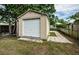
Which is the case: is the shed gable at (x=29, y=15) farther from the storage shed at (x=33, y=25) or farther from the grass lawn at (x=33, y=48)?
the grass lawn at (x=33, y=48)

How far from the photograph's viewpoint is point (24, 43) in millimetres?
3797

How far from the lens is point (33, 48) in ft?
12.2

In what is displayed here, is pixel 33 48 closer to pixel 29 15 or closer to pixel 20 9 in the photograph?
pixel 29 15

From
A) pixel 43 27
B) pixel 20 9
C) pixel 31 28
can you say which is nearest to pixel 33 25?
pixel 31 28

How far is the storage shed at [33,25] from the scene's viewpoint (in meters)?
3.87

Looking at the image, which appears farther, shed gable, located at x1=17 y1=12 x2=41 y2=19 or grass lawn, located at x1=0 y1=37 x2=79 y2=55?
shed gable, located at x1=17 y1=12 x2=41 y2=19

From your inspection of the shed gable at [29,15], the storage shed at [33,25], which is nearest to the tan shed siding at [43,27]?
the storage shed at [33,25]

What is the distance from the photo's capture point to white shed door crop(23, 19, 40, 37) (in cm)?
389

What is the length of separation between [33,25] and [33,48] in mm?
588

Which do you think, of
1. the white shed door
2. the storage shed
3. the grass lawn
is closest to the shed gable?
the storage shed

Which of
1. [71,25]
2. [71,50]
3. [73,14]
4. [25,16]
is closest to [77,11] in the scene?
[73,14]

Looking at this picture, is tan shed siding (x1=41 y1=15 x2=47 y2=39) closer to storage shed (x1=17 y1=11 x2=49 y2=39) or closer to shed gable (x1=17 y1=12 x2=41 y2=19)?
storage shed (x1=17 y1=11 x2=49 y2=39)
